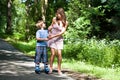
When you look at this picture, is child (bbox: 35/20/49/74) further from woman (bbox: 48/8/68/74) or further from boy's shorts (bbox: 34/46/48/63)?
woman (bbox: 48/8/68/74)

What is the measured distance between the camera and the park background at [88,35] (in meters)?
15.8

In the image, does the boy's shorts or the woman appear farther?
the boy's shorts

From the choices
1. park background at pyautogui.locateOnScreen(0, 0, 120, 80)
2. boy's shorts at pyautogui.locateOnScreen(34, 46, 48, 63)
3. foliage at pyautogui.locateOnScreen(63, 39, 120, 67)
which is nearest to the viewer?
boy's shorts at pyautogui.locateOnScreen(34, 46, 48, 63)

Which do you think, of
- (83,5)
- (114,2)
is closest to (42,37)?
(114,2)

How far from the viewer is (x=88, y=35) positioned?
30688 millimetres

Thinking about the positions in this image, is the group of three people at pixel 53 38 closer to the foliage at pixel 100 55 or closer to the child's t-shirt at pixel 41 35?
the child's t-shirt at pixel 41 35

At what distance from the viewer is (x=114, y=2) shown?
2619cm

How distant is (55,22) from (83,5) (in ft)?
61.7

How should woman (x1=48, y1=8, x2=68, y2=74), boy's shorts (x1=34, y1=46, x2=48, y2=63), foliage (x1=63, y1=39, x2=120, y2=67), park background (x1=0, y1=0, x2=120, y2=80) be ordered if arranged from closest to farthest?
woman (x1=48, y1=8, x2=68, y2=74), boy's shorts (x1=34, y1=46, x2=48, y2=63), park background (x1=0, y1=0, x2=120, y2=80), foliage (x1=63, y1=39, x2=120, y2=67)

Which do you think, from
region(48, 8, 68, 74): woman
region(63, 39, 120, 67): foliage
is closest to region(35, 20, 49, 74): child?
region(48, 8, 68, 74): woman

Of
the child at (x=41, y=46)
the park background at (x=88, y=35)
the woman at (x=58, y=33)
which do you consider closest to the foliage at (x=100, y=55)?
the park background at (x=88, y=35)

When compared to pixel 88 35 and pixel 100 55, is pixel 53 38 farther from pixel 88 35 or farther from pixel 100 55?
pixel 88 35

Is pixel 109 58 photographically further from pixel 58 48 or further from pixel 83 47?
pixel 58 48

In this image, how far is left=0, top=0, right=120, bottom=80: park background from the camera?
1584 cm
